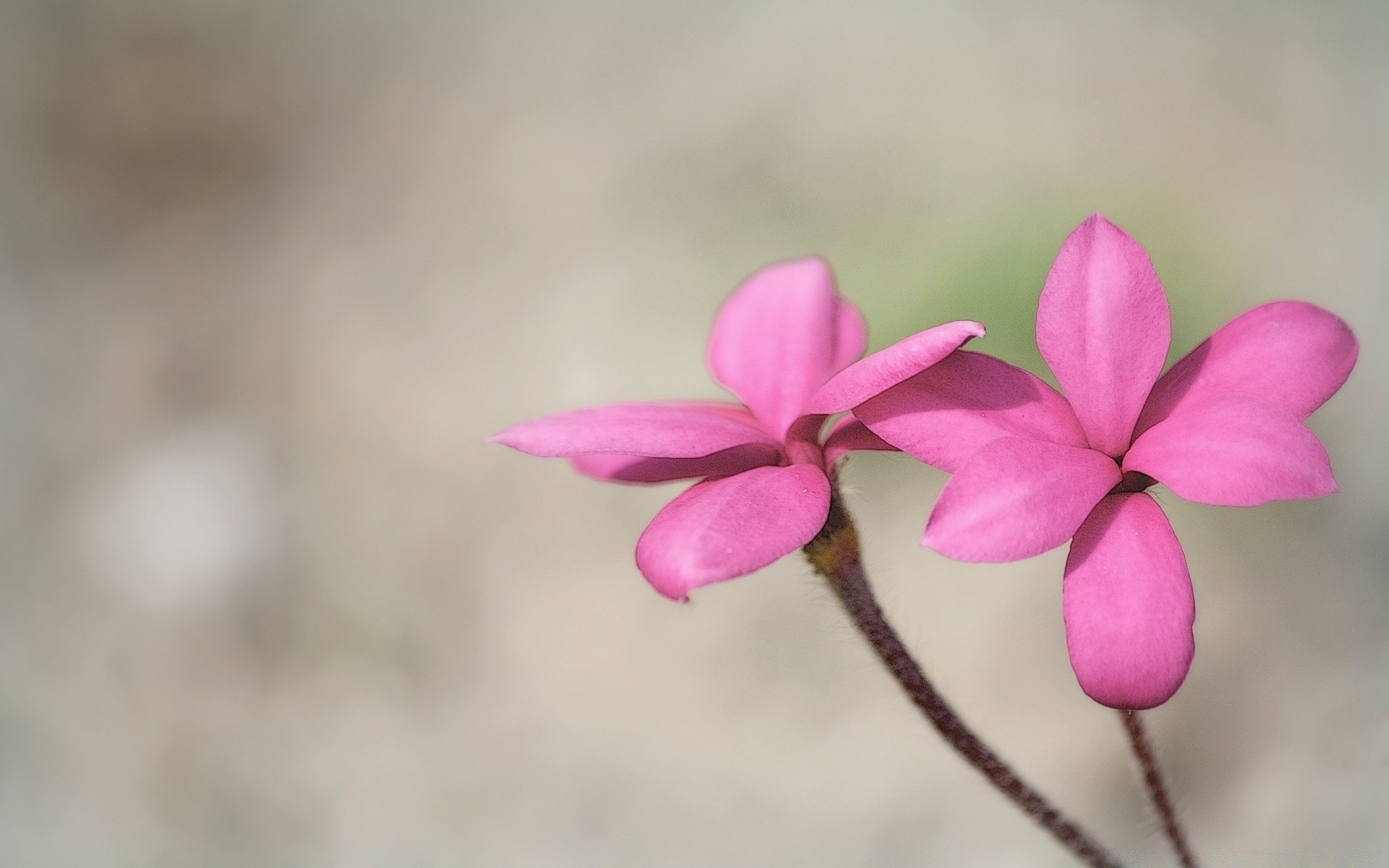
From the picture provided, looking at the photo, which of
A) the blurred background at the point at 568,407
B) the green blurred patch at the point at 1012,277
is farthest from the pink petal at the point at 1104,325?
the green blurred patch at the point at 1012,277

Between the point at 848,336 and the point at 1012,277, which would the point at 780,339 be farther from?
the point at 1012,277

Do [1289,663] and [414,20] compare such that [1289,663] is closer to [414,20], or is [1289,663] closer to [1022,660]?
[1022,660]

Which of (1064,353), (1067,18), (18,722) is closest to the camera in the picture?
(1064,353)

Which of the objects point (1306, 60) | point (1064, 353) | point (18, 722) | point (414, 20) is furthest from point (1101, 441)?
point (414, 20)

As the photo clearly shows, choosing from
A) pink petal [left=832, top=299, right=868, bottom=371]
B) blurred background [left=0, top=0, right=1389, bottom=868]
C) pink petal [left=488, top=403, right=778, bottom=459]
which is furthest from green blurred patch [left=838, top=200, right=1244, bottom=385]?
pink petal [left=488, top=403, right=778, bottom=459]

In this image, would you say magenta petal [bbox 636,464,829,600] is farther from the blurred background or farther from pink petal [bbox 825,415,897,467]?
the blurred background

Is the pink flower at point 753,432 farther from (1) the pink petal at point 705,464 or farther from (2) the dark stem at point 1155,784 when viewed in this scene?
(2) the dark stem at point 1155,784
